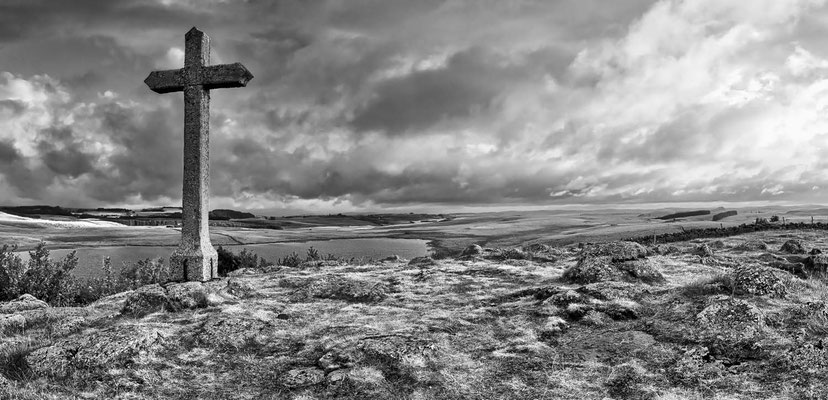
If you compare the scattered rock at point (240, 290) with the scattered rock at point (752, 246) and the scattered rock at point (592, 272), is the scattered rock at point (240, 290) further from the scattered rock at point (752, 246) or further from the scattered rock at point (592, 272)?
the scattered rock at point (752, 246)

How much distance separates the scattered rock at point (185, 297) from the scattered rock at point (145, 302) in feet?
0.45

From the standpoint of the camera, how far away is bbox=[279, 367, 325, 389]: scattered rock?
241 inches

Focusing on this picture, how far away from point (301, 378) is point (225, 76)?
35.9 feet

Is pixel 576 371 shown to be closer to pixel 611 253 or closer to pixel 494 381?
pixel 494 381

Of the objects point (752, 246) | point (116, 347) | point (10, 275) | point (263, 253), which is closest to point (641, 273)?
point (116, 347)

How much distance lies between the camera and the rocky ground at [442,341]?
584 cm

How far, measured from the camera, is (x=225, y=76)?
46.1 feet

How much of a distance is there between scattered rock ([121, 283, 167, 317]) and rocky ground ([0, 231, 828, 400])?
0.03 m

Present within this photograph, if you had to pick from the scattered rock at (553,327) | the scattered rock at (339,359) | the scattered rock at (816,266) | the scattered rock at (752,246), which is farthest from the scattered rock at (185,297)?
the scattered rock at (752,246)

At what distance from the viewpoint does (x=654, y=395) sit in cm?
541

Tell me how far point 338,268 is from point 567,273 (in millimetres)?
8099

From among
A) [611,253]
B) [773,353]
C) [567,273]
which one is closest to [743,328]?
[773,353]

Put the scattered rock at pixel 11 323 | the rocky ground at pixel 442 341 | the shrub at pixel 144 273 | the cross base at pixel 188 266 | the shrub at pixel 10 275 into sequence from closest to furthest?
the rocky ground at pixel 442 341 < the scattered rock at pixel 11 323 < the cross base at pixel 188 266 < the shrub at pixel 10 275 < the shrub at pixel 144 273

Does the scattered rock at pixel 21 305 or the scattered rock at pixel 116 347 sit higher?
the scattered rock at pixel 116 347
